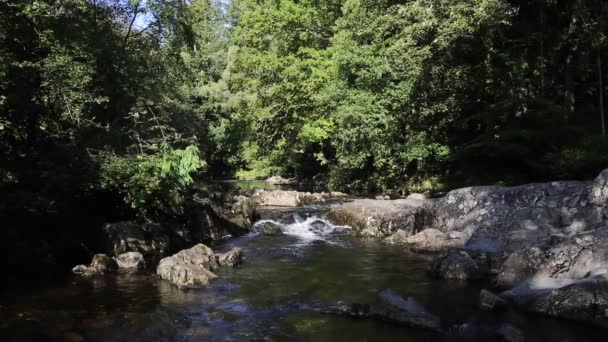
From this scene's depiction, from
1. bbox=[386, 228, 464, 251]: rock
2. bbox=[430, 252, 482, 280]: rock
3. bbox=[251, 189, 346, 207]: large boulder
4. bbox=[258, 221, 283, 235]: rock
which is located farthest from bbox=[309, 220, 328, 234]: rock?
bbox=[430, 252, 482, 280]: rock

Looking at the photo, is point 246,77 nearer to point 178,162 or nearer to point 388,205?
point 388,205

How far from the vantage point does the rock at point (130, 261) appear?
40.6 feet

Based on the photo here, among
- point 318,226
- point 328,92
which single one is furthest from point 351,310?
point 328,92

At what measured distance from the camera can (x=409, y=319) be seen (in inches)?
323

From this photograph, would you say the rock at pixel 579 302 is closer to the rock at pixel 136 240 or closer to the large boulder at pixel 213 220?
the rock at pixel 136 240

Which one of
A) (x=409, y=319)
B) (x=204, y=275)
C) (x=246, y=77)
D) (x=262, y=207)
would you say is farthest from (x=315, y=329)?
(x=246, y=77)

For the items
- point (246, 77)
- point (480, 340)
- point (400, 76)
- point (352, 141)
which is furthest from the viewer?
point (246, 77)

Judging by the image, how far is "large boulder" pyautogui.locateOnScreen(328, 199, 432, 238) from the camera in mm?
16641

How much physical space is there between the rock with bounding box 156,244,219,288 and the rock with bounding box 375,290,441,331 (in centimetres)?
428

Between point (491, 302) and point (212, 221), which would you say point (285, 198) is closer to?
point (212, 221)

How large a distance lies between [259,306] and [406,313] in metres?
Result: 2.84

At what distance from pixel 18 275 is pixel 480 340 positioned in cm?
1024

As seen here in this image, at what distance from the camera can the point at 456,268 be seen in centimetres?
1095

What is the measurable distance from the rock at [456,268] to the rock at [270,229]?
26.3ft
